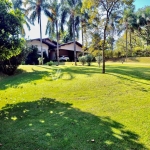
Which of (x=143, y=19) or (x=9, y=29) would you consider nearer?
(x=9, y=29)

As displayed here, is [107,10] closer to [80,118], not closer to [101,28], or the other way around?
[101,28]

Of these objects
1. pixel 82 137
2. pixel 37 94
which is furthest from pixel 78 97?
pixel 82 137

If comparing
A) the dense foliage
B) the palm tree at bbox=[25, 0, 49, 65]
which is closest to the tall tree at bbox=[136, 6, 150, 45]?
the palm tree at bbox=[25, 0, 49, 65]

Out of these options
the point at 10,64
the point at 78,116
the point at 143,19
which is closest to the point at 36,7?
the point at 10,64

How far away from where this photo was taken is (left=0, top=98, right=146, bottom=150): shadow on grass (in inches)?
181

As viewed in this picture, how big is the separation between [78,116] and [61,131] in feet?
4.23

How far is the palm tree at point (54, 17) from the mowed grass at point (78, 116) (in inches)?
725

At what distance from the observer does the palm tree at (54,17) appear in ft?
88.7

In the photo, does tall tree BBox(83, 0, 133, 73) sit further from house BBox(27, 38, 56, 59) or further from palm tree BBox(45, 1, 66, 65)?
house BBox(27, 38, 56, 59)

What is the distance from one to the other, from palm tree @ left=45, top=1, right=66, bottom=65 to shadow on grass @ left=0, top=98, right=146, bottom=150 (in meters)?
22.0

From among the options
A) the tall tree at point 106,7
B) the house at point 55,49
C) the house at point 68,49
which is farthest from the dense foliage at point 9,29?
the house at point 68,49

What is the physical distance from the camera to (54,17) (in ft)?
92.3

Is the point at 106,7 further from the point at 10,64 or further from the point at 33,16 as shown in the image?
the point at 33,16

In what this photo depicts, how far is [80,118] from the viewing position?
638 centimetres
